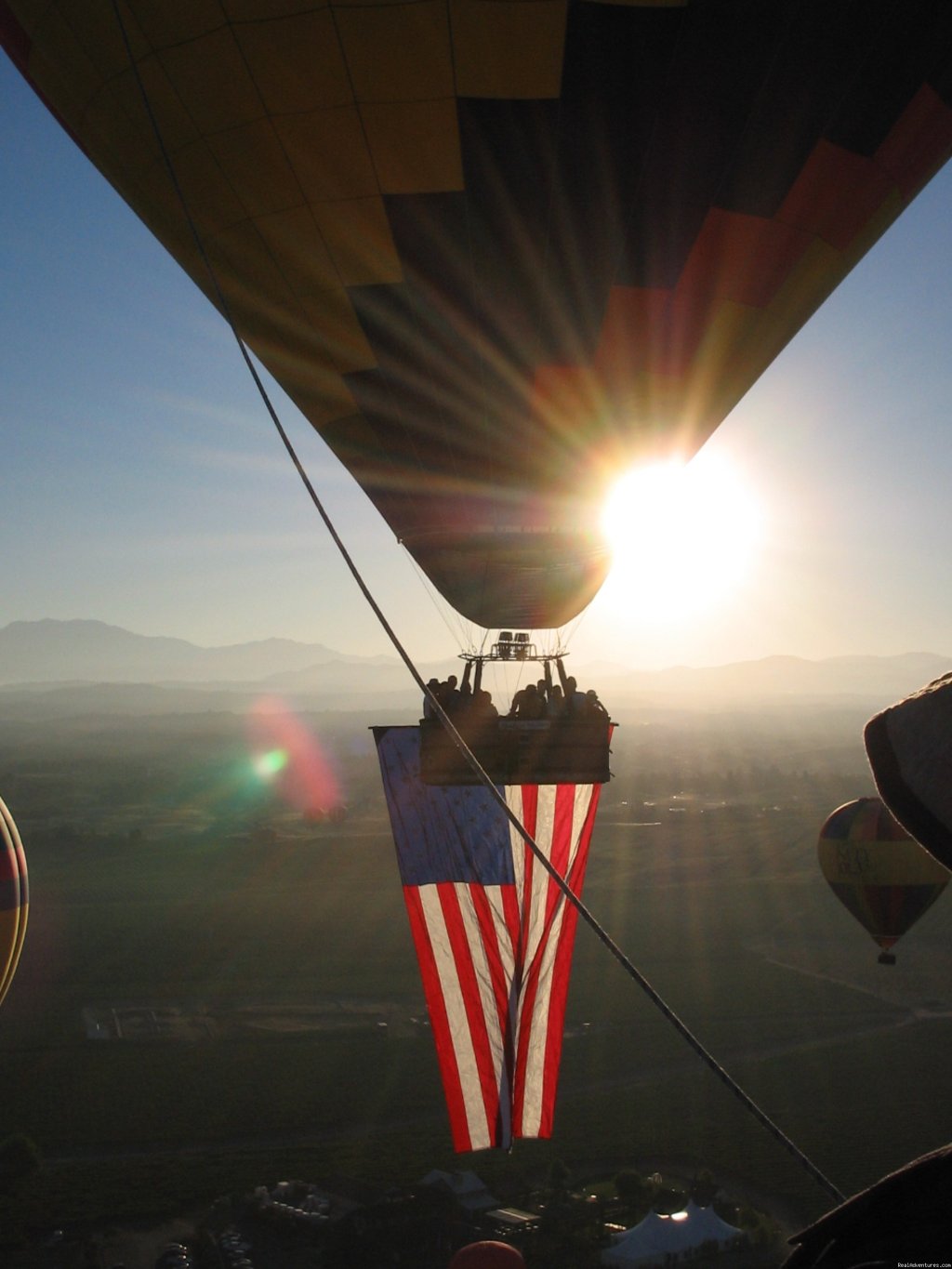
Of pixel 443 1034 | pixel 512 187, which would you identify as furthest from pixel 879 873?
pixel 512 187

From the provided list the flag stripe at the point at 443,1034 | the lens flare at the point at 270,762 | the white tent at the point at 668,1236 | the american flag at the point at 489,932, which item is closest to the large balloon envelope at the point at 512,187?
the american flag at the point at 489,932

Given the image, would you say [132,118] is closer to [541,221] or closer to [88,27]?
[88,27]

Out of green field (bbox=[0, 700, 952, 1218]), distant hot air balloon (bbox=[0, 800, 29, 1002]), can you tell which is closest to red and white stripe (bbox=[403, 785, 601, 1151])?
distant hot air balloon (bbox=[0, 800, 29, 1002])

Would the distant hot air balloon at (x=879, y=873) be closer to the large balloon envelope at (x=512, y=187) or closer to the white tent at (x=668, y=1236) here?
the white tent at (x=668, y=1236)

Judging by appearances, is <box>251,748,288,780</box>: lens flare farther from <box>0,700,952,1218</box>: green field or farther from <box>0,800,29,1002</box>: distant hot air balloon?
<box>0,800,29,1002</box>: distant hot air balloon

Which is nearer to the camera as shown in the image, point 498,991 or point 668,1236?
point 498,991

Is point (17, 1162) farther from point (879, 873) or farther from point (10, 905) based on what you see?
point (879, 873)

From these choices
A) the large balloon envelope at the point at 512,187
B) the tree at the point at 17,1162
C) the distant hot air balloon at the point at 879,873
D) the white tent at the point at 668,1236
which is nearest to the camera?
the large balloon envelope at the point at 512,187
